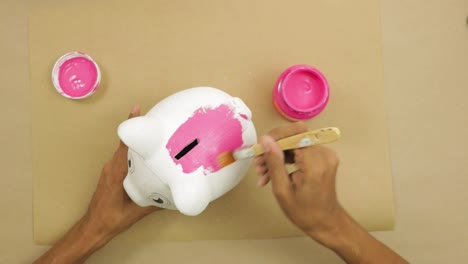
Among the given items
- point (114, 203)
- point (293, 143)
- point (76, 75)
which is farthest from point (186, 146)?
point (76, 75)

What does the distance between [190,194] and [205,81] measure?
313mm

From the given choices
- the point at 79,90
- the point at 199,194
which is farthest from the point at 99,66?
the point at 199,194

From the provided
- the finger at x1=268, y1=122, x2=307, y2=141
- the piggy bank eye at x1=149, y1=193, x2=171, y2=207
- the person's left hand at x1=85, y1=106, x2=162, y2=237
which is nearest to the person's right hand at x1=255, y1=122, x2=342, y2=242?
the finger at x1=268, y1=122, x2=307, y2=141

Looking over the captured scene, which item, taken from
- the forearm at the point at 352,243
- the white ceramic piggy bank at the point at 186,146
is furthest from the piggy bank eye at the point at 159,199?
the forearm at the point at 352,243

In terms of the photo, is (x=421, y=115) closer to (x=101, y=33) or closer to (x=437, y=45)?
(x=437, y=45)

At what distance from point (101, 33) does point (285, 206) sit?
0.49 metres

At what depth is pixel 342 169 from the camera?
771 millimetres

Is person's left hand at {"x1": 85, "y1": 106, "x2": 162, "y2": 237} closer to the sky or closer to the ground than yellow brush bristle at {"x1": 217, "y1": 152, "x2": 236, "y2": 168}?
closer to the ground

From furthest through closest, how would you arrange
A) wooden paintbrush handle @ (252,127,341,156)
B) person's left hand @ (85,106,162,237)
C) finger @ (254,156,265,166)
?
person's left hand @ (85,106,162,237) → finger @ (254,156,265,166) → wooden paintbrush handle @ (252,127,341,156)

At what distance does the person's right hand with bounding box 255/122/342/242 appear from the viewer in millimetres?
552

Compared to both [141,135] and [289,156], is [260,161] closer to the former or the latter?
[289,156]

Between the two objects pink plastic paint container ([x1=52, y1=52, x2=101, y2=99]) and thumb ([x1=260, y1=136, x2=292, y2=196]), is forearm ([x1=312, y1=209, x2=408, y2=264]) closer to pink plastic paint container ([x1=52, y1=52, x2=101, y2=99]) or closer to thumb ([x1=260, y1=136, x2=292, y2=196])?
thumb ([x1=260, y1=136, x2=292, y2=196])

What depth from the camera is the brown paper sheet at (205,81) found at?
770mm

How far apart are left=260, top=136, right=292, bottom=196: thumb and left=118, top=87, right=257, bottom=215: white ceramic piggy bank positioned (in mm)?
55
